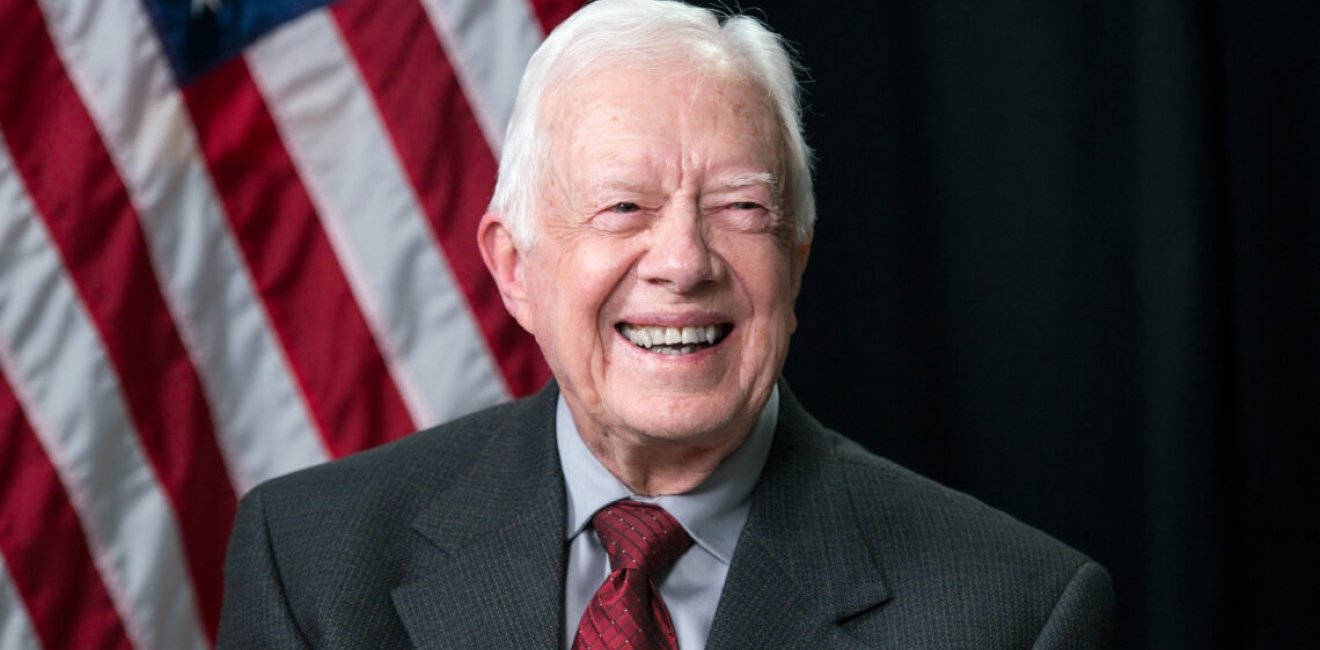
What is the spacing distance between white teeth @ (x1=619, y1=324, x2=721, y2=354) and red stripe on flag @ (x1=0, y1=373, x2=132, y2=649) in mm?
1395

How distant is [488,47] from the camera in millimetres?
3346

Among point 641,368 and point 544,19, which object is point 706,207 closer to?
point 641,368

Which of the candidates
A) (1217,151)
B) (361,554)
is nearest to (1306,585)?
(1217,151)

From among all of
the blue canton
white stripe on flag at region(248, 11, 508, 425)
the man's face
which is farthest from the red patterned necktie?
the blue canton

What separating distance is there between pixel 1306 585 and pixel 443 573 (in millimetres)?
1752

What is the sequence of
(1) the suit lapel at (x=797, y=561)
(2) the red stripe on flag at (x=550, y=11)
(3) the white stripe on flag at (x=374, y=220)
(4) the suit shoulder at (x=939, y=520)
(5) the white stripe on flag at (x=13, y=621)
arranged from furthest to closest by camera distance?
(2) the red stripe on flag at (x=550, y=11) < (3) the white stripe on flag at (x=374, y=220) < (5) the white stripe on flag at (x=13, y=621) < (4) the suit shoulder at (x=939, y=520) < (1) the suit lapel at (x=797, y=561)

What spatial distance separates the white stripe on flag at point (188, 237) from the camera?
3.07 m

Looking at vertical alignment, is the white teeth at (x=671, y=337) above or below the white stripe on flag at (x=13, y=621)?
above

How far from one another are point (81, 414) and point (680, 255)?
1457 mm

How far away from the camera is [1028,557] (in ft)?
7.76

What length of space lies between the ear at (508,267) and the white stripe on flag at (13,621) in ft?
3.79

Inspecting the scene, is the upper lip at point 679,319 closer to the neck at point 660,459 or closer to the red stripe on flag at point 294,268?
the neck at point 660,459

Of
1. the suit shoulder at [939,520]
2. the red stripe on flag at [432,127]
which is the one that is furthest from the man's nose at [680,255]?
the red stripe on flag at [432,127]

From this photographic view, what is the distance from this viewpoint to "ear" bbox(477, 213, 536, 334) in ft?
7.72
